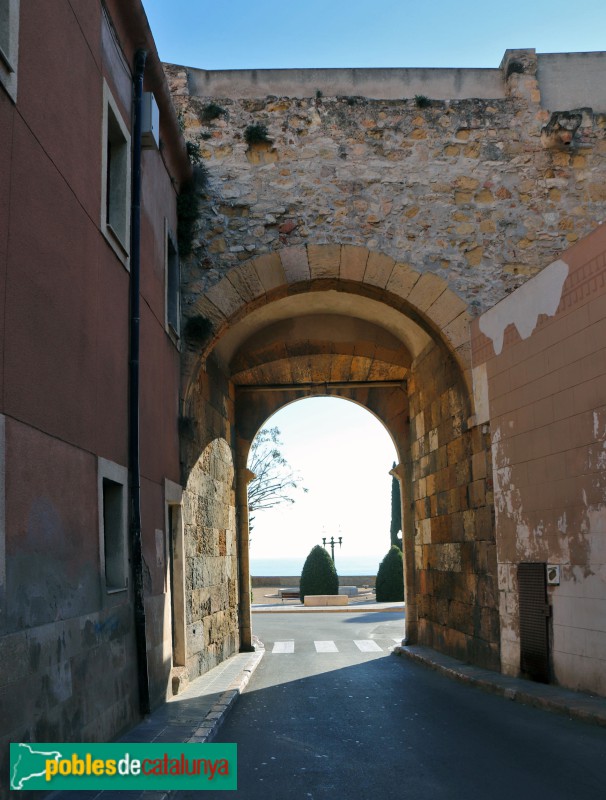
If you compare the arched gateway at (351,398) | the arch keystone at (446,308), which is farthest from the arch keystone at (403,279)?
the arch keystone at (446,308)

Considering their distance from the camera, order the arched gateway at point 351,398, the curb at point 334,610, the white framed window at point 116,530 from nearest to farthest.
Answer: the white framed window at point 116,530 < the arched gateway at point 351,398 < the curb at point 334,610

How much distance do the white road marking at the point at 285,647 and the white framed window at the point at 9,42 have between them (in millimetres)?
11607

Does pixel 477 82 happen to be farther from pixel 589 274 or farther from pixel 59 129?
pixel 59 129

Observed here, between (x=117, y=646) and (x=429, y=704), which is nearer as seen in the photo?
(x=117, y=646)

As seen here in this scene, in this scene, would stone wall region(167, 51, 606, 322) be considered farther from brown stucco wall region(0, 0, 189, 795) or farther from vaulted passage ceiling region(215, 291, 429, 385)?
brown stucco wall region(0, 0, 189, 795)

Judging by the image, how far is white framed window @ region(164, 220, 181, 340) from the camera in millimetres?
9531

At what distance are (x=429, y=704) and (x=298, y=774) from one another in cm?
307

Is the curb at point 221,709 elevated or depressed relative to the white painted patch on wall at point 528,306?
depressed

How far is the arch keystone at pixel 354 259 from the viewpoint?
35.3 ft

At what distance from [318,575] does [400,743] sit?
23391mm

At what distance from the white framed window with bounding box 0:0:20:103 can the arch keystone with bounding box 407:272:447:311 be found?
6.81 meters

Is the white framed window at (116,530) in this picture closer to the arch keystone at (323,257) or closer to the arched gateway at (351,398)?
the arched gateway at (351,398)

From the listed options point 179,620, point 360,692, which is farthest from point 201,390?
point 360,692

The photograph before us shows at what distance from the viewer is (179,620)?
9.38 meters
